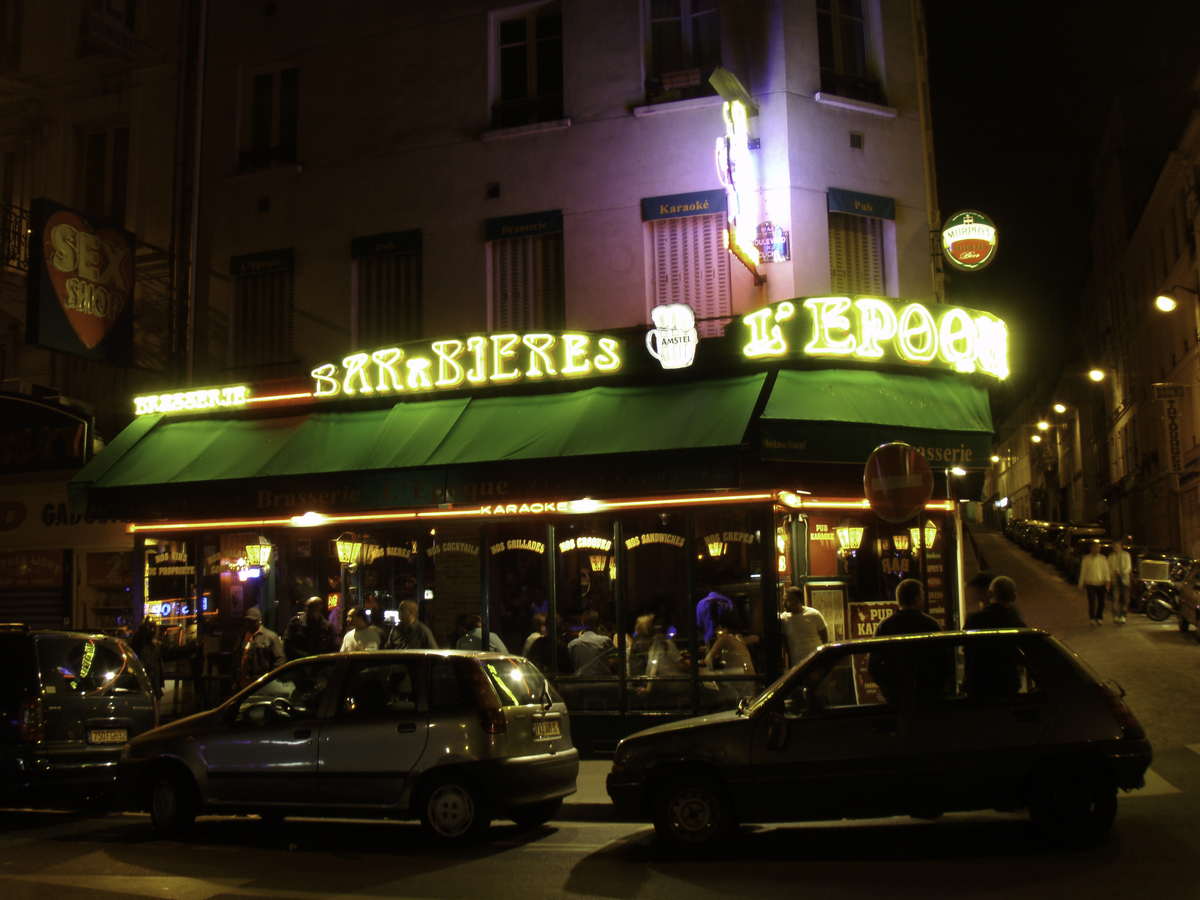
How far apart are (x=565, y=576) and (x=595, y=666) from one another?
3.99ft

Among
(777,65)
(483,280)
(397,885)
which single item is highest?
(777,65)

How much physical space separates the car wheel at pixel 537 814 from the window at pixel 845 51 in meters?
10.4

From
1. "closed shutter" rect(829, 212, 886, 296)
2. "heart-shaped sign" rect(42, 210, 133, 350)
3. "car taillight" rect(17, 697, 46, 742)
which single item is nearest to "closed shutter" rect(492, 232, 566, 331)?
"closed shutter" rect(829, 212, 886, 296)

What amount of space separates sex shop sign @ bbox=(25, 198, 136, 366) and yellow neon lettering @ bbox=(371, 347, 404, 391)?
162 inches

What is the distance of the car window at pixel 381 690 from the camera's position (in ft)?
27.7

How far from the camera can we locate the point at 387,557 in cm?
1421

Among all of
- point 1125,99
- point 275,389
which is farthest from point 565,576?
point 1125,99

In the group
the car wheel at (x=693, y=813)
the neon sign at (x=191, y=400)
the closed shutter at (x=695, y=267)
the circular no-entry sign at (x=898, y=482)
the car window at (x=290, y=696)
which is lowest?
the car wheel at (x=693, y=813)

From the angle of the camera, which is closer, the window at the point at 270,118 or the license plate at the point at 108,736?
the license plate at the point at 108,736

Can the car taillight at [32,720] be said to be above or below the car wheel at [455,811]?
above

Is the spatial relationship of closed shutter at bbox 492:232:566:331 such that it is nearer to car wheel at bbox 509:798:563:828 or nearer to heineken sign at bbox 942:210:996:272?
heineken sign at bbox 942:210:996:272

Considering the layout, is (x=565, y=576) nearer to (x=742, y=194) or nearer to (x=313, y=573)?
(x=313, y=573)

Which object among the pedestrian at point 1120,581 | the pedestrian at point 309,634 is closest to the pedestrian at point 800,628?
the pedestrian at point 309,634

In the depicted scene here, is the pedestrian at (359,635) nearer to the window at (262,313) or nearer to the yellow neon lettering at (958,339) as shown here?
the window at (262,313)
